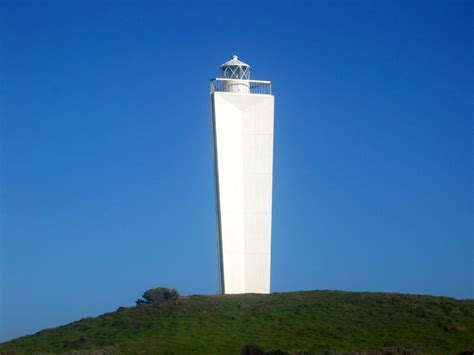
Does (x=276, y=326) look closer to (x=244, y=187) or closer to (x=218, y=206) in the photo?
(x=218, y=206)

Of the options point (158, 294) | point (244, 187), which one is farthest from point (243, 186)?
point (158, 294)

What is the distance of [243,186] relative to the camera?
55219mm

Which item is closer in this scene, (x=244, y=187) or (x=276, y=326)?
(x=276, y=326)

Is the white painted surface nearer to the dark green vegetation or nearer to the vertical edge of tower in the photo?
the vertical edge of tower

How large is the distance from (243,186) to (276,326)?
12.0 m

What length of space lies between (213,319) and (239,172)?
1151 cm

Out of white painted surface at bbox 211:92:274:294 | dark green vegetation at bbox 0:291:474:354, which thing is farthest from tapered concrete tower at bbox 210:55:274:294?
dark green vegetation at bbox 0:291:474:354

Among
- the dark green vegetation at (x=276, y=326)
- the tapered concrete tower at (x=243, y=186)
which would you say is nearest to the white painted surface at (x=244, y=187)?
the tapered concrete tower at (x=243, y=186)

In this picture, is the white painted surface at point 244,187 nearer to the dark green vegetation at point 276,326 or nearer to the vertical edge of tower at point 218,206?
the vertical edge of tower at point 218,206

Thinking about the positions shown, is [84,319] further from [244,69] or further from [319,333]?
[244,69]

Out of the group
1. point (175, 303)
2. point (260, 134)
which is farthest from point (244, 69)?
point (175, 303)

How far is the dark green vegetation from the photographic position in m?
43.1

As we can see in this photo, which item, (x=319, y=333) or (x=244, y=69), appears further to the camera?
(x=244, y=69)

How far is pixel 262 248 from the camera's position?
55.3 metres
